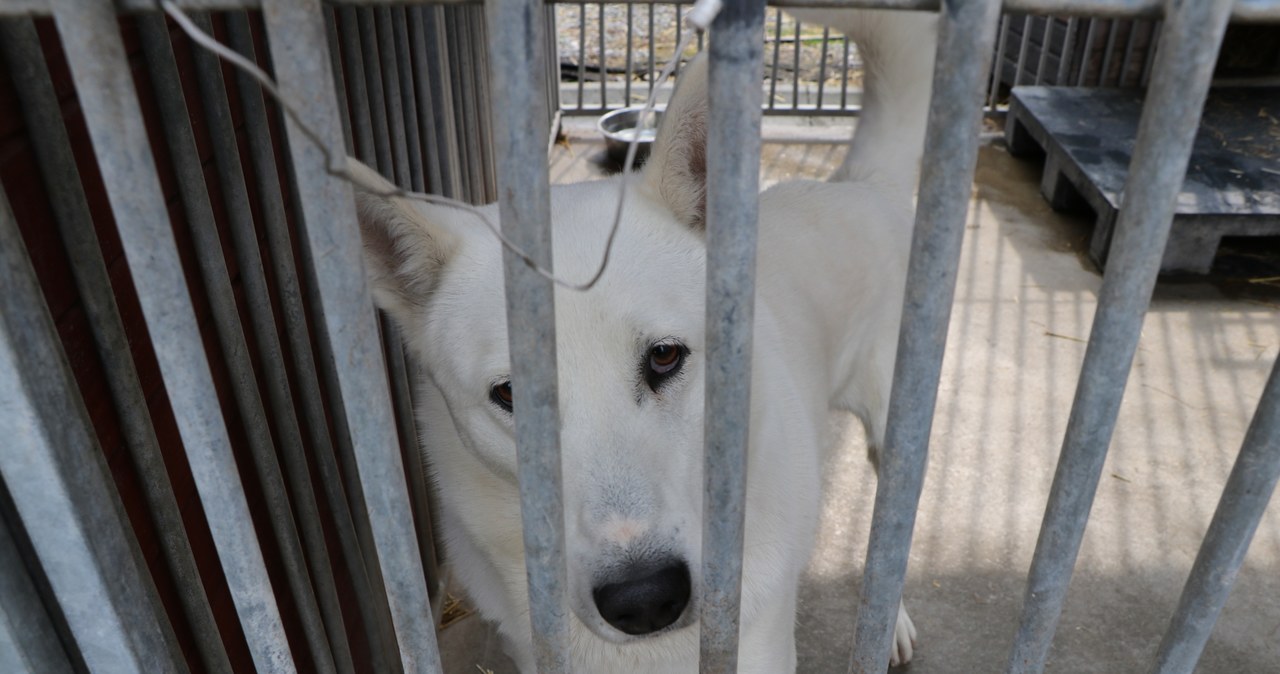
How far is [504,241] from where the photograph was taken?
2.64 ft

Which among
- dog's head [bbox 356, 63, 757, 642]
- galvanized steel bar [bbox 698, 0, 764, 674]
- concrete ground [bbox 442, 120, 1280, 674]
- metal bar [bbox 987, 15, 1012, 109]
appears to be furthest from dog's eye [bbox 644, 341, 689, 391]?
metal bar [bbox 987, 15, 1012, 109]

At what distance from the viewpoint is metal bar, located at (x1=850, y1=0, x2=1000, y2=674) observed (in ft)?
2.49

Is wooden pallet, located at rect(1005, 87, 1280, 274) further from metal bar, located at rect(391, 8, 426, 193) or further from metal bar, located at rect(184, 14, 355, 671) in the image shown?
metal bar, located at rect(184, 14, 355, 671)

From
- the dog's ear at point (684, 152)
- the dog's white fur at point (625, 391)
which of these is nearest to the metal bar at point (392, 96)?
the dog's white fur at point (625, 391)

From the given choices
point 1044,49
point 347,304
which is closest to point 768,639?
point 347,304

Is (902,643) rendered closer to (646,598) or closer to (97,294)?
(646,598)

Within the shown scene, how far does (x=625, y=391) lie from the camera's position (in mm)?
1422

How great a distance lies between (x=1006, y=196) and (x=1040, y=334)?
157 centimetres

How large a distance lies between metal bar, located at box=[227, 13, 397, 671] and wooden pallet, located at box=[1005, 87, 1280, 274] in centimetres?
331

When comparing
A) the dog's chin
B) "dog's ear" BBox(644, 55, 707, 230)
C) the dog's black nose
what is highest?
"dog's ear" BBox(644, 55, 707, 230)

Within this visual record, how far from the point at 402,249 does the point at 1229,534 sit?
1.22 metres

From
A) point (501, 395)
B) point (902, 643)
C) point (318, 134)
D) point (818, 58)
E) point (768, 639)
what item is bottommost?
point (902, 643)

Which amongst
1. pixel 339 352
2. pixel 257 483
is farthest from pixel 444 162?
pixel 339 352

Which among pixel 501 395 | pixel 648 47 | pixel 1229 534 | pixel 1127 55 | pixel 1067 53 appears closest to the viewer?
pixel 1229 534
